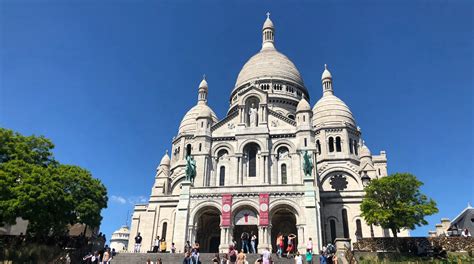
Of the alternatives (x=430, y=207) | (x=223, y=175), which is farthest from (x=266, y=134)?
(x=430, y=207)

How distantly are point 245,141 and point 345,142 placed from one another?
48.2 feet

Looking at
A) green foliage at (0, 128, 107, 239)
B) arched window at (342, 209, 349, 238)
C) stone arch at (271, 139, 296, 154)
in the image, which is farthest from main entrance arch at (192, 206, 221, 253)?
arched window at (342, 209, 349, 238)

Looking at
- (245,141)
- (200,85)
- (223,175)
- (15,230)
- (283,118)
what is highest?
(200,85)

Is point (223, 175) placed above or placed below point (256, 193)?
above

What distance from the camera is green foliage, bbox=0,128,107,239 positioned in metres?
23.8

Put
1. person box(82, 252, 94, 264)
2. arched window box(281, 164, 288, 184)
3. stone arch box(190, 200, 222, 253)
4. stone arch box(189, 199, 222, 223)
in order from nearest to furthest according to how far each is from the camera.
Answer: person box(82, 252, 94, 264) < stone arch box(189, 199, 222, 223) < stone arch box(190, 200, 222, 253) < arched window box(281, 164, 288, 184)

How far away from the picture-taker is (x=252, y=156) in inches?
1526

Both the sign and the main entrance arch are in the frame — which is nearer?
the sign

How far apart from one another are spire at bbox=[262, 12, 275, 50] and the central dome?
3.72m

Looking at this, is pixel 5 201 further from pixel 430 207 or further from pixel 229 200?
pixel 430 207

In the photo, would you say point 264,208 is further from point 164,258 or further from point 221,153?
point 221,153

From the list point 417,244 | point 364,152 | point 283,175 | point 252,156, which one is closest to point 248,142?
point 252,156

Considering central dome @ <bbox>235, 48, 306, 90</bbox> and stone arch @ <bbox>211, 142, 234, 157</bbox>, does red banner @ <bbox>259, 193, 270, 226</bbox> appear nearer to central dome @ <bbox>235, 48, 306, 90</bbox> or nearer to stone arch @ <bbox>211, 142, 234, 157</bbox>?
stone arch @ <bbox>211, 142, 234, 157</bbox>

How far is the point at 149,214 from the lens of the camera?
139 ft
